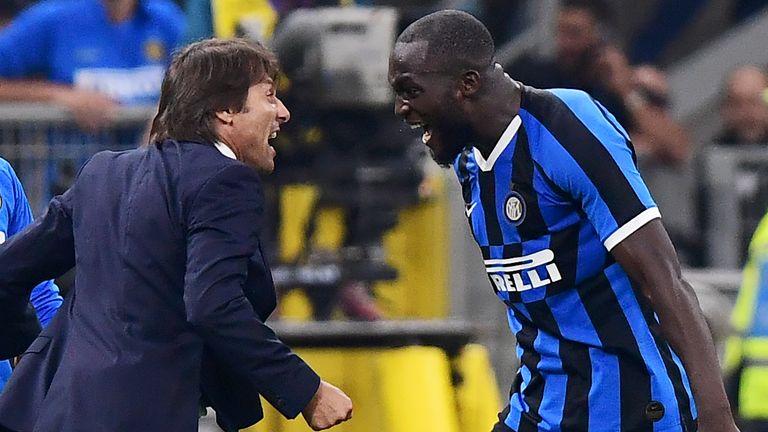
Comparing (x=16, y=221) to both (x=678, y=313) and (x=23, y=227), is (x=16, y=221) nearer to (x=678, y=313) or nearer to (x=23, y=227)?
(x=23, y=227)

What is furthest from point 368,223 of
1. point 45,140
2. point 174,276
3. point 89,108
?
point 174,276

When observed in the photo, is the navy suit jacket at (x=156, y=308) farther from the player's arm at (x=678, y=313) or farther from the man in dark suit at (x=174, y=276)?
the player's arm at (x=678, y=313)

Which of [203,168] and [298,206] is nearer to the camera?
[203,168]

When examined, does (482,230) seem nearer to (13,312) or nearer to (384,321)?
(13,312)

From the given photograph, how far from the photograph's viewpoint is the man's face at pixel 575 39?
9908 millimetres

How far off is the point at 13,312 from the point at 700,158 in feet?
19.9

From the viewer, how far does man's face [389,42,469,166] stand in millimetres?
4422

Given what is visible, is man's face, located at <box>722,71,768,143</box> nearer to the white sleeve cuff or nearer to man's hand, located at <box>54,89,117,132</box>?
man's hand, located at <box>54,89,117,132</box>

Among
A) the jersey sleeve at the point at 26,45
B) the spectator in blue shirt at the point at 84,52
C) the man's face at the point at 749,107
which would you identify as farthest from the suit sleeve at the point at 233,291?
the man's face at the point at 749,107

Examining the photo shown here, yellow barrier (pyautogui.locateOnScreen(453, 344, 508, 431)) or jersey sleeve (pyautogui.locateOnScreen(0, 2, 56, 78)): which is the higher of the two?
jersey sleeve (pyautogui.locateOnScreen(0, 2, 56, 78))

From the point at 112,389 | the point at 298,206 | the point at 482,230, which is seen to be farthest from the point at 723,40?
the point at 112,389

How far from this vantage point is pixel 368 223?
774 centimetres

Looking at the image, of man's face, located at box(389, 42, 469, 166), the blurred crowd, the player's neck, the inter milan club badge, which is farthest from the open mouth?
the blurred crowd

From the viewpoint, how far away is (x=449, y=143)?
4469mm
